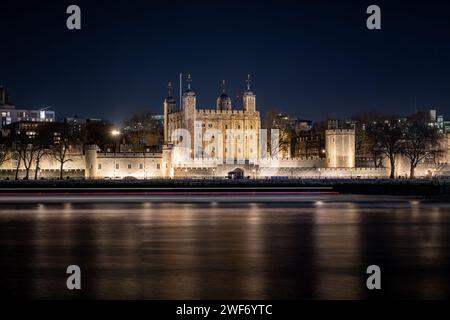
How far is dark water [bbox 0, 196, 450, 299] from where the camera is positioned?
14219 mm

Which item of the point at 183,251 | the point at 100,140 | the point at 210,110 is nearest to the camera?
the point at 183,251

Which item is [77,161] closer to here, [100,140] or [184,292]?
[100,140]

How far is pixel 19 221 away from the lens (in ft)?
98.1

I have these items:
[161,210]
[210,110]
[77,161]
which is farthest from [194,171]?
[161,210]

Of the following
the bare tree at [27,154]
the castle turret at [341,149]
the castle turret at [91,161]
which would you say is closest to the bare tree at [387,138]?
the castle turret at [341,149]

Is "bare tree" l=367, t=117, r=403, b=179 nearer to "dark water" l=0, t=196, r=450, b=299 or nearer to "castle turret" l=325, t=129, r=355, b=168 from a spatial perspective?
"castle turret" l=325, t=129, r=355, b=168

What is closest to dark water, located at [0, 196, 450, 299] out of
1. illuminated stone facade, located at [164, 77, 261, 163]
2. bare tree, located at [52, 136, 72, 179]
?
bare tree, located at [52, 136, 72, 179]

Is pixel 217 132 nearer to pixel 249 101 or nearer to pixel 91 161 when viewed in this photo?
pixel 249 101

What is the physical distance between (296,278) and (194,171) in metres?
80.1

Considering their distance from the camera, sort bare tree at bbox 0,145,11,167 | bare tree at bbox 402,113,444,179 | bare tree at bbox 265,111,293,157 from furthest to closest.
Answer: bare tree at bbox 265,111,293,157 → bare tree at bbox 402,113,444,179 → bare tree at bbox 0,145,11,167

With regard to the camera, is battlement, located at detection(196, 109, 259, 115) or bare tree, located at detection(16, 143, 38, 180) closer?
bare tree, located at detection(16, 143, 38, 180)

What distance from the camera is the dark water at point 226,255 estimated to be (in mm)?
14219

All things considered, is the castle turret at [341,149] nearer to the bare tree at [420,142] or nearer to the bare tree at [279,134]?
the bare tree at [420,142]

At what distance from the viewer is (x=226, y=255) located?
19.0 meters
